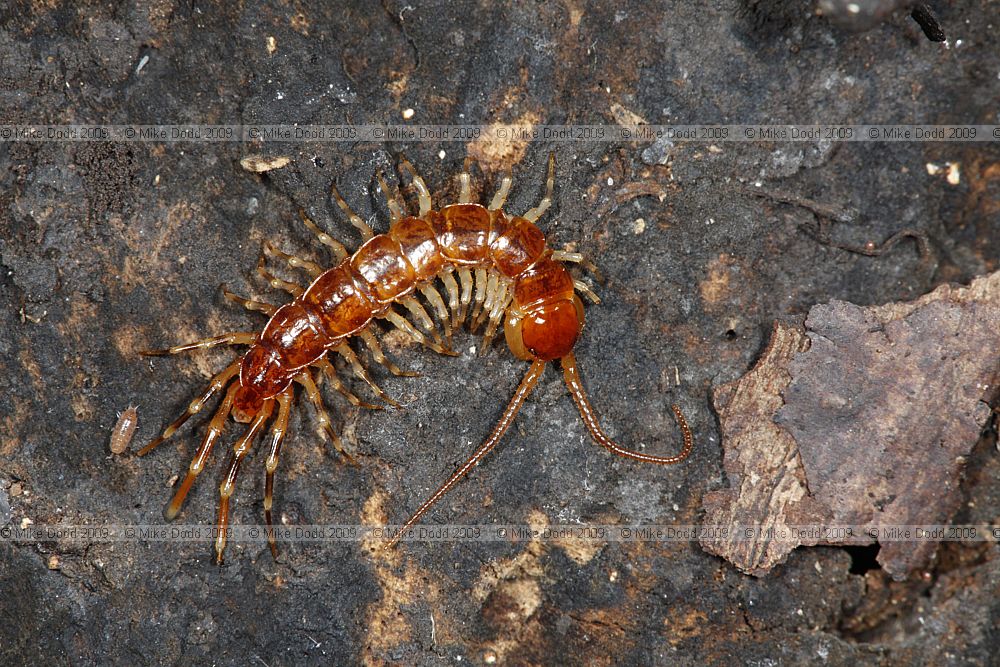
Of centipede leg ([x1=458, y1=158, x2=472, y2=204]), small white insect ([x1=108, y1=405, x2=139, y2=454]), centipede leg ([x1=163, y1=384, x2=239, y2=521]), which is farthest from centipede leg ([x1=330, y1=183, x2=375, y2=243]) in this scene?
small white insect ([x1=108, y1=405, x2=139, y2=454])

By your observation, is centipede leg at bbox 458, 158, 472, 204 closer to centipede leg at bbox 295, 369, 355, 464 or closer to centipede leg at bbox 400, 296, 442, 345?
centipede leg at bbox 400, 296, 442, 345

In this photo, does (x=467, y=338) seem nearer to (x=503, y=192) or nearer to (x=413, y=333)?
(x=413, y=333)

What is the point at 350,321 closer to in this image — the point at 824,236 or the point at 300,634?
the point at 300,634

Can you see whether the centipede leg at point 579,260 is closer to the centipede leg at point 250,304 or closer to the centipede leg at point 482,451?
the centipede leg at point 482,451

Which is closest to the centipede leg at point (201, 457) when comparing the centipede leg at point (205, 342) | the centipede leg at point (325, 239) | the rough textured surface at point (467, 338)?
the rough textured surface at point (467, 338)

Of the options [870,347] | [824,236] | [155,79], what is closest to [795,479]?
[870,347]

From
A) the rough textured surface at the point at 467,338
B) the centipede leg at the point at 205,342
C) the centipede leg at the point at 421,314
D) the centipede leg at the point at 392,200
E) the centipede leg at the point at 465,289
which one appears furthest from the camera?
the centipede leg at the point at 465,289
